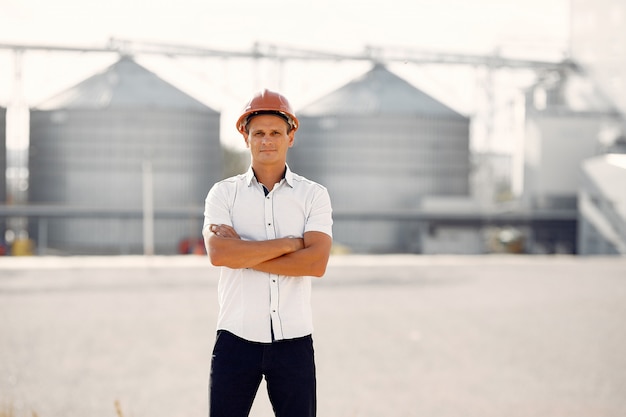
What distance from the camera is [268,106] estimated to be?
8.68ft

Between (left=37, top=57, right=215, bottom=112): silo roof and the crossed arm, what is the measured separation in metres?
31.0

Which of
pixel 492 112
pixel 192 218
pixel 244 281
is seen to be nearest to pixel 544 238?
pixel 492 112

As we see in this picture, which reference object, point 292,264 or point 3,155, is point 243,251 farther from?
point 3,155

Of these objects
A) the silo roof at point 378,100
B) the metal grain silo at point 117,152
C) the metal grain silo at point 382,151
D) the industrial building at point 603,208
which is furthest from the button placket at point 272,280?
the silo roof at point 378,100

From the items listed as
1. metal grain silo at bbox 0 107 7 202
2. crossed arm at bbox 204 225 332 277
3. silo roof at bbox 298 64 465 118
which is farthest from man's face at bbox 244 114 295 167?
metal grain silo at bbox 0 107 7 202

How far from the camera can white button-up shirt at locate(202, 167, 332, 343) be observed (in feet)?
8.70

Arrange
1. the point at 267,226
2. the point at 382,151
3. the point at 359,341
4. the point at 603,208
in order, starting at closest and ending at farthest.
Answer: the point at 267,226, the point at 359,341, the point at 603,208, the point at 382,151

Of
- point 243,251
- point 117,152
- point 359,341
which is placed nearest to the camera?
point 243,251

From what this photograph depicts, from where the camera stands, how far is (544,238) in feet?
104

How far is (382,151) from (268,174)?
101ft

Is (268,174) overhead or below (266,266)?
overhead

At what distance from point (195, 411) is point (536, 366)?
339 centimetres

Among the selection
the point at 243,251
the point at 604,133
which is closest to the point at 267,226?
the point at 243,251

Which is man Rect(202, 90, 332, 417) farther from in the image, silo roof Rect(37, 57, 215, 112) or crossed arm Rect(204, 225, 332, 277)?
silo roof Rect(37, 57, 215, 112)
